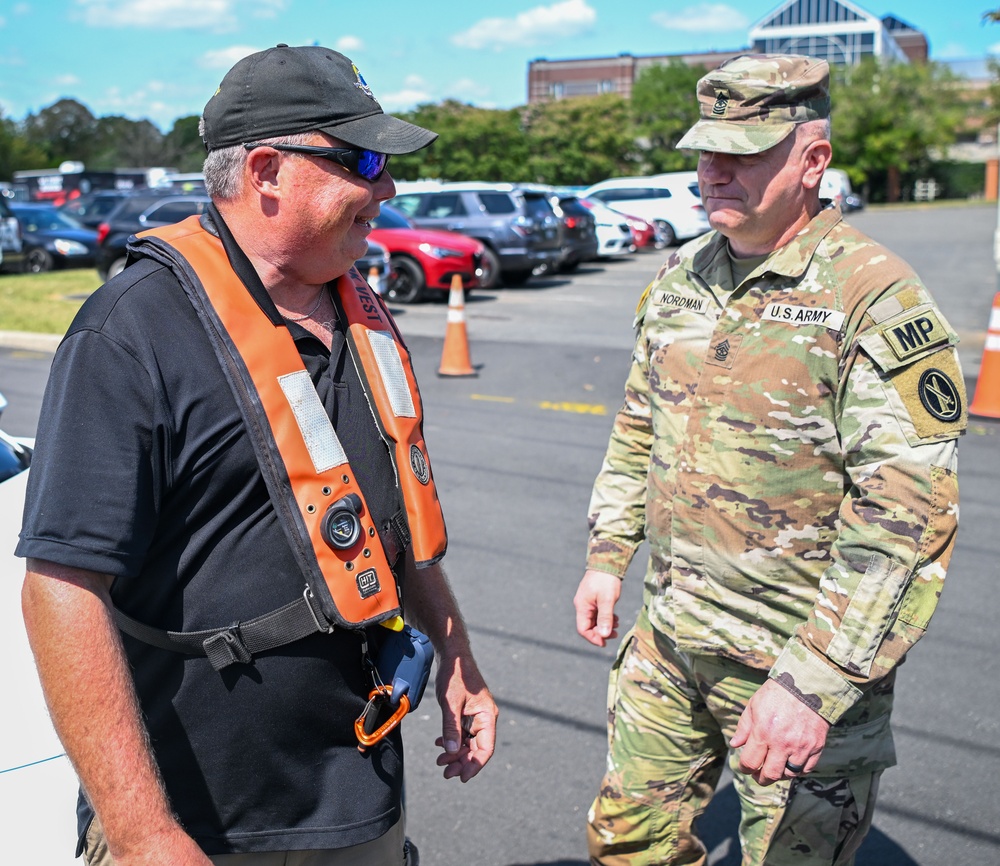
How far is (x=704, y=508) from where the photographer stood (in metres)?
2.46

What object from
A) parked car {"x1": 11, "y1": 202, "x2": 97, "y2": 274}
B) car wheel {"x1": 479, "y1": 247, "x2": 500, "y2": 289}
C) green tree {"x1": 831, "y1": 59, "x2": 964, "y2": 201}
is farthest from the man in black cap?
green tree {"x1": 831, "y1": 59, "x2": 964, "y2": 201}

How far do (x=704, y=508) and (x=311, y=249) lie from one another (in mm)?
1122

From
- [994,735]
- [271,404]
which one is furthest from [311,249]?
[994,735]

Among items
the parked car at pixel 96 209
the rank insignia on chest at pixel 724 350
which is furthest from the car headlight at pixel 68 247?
the rank insignia on chest at pixel 724 350

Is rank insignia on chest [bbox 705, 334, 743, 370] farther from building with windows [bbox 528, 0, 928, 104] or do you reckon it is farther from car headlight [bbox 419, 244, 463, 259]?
building with windows [bbox 528, 0, 928, 104]

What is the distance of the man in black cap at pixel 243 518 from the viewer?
158 cm

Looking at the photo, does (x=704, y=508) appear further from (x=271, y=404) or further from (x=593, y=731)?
(x=593, y=731)

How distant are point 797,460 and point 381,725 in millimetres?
1088

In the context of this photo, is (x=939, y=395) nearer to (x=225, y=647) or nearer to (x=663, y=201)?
(x=225, y=647)

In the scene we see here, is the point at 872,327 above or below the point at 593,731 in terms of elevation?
above

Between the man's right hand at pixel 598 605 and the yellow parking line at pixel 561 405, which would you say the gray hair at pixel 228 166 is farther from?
the yellow parking line at pixel 561 405

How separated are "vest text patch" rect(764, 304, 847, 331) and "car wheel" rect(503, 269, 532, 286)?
16677 mm

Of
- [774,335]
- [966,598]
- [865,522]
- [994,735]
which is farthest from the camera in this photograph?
[966,598]

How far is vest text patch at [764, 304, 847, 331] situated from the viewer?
2266 mm
